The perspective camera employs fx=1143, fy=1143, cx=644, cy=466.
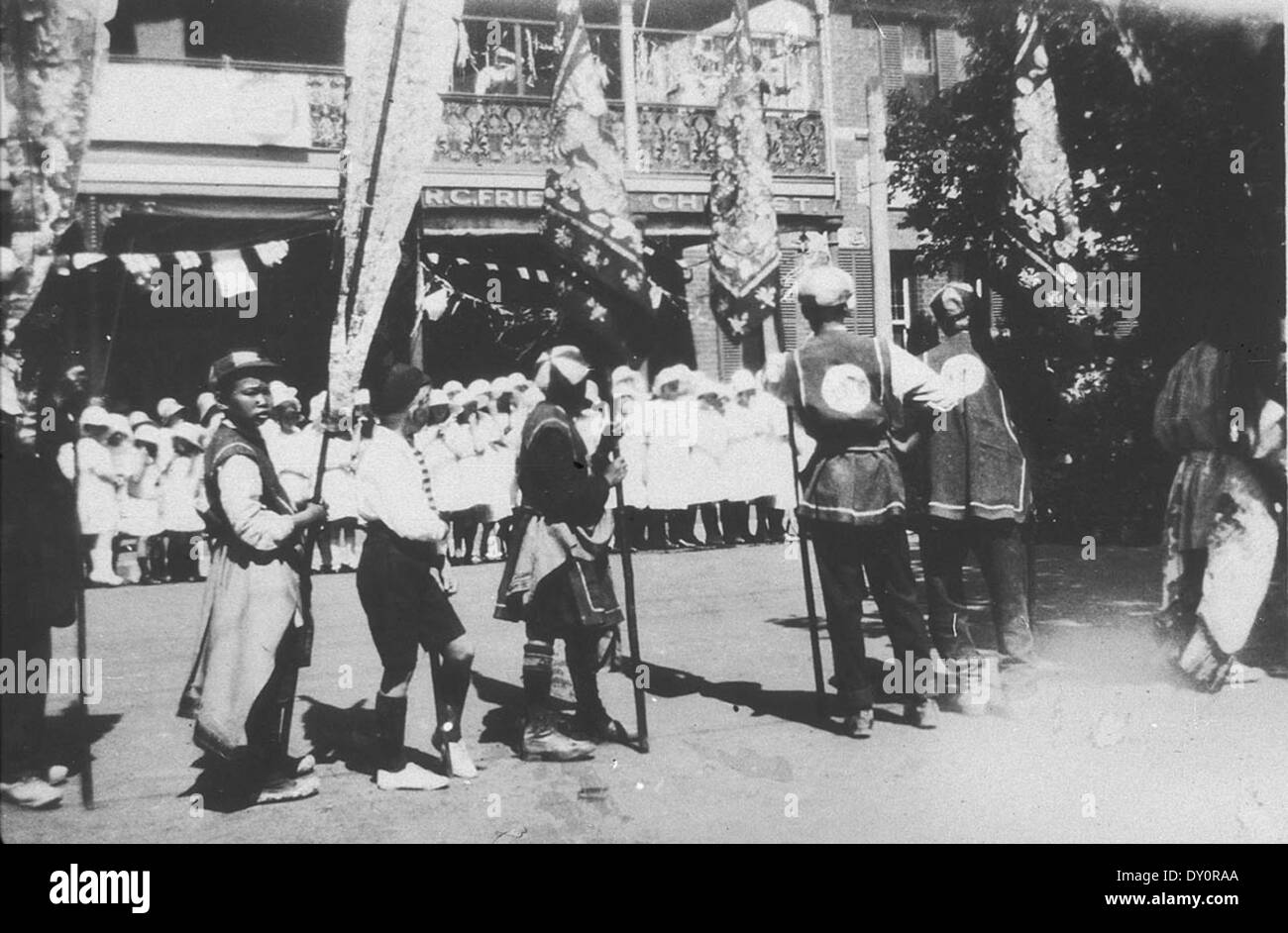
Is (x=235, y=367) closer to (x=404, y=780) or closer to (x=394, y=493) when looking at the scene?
(x=394, y=493)

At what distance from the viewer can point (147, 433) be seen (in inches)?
274

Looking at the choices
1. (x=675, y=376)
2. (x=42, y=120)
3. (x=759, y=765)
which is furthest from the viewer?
(x=675, y=376)

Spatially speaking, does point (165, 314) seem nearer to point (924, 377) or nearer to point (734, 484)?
point (924, 377)

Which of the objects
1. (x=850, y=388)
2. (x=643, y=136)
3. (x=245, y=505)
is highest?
(x=643, y=136)

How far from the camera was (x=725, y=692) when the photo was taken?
Result: 5246 mm

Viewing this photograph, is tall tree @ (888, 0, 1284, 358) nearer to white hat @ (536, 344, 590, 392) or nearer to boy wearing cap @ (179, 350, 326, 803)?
white hat @ (536, 344, 590, 392)

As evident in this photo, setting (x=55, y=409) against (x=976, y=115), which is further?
(x=976, y=115)

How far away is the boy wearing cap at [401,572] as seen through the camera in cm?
413

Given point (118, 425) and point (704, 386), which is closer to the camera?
point (118, 425)

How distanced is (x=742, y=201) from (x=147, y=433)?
3969mm

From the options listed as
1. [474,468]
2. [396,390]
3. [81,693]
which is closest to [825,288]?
[396,390]

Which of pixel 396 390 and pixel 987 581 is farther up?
pixel 396 390
